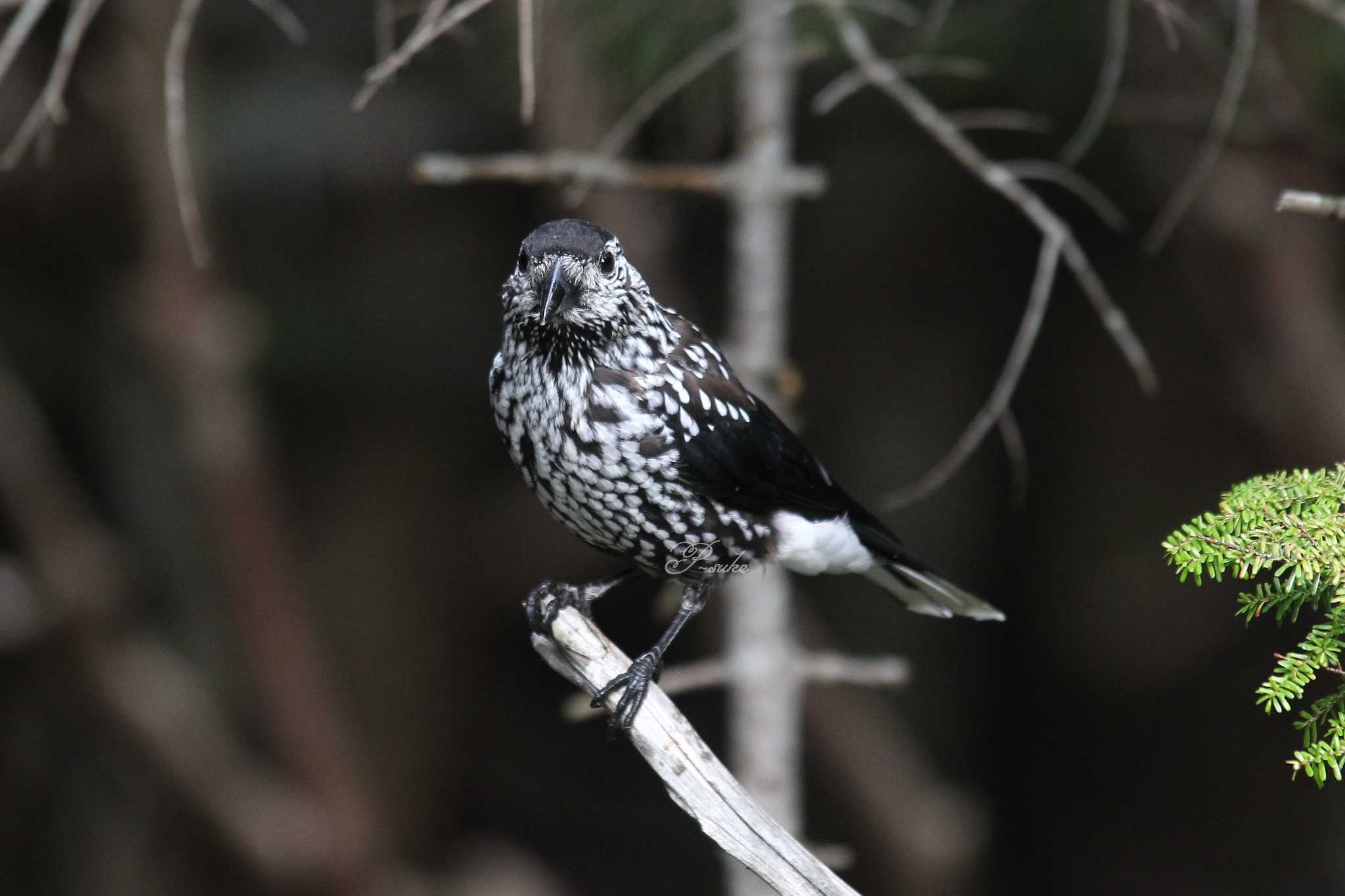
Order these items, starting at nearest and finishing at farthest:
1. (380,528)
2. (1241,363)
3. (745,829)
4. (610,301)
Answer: (745,829) < (610,301) < (1241,363) < (380,528)

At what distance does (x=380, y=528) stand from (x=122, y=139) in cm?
206

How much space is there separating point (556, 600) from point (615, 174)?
3.75ft

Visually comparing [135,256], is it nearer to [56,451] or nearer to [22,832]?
[56,451]

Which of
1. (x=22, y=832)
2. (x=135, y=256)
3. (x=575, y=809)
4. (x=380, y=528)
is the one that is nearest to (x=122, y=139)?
(x=135, y=256)

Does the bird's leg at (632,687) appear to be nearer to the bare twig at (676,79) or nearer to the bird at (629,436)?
the bird at (629,436)

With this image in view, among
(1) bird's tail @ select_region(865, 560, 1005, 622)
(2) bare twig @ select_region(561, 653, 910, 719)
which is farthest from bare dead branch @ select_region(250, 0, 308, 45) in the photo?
(1) bird's tail @ select_region(865, 560, 1005, 622)

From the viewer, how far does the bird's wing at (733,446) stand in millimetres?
2799

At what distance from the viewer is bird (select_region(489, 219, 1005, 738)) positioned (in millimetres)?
2643

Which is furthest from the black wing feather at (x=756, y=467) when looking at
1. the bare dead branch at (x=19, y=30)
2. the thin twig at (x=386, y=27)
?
the bare dead branch at (x=19, y=30)

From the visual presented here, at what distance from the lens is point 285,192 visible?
18.8 feet

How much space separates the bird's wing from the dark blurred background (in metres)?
1.57

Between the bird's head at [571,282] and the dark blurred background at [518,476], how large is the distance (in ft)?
5.34

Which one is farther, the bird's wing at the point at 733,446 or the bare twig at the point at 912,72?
the bare twig at the point at 912,72

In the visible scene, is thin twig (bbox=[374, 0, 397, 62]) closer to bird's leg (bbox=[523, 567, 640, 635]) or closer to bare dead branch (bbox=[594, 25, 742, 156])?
bare dead branch (bbox=[594, 25, 742, 156])
